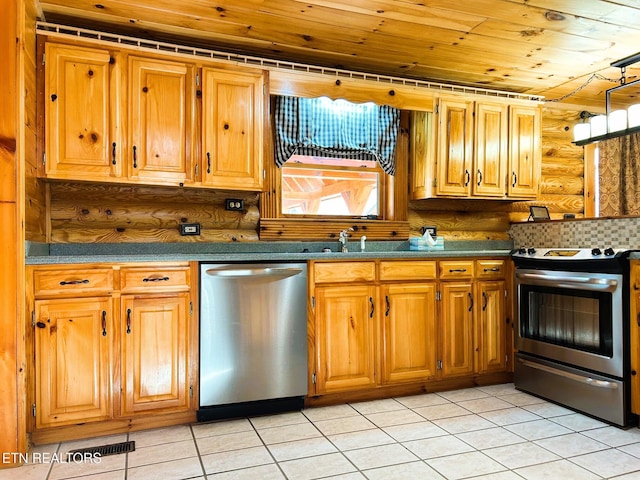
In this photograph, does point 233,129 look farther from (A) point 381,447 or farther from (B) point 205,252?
(A) point 381,447

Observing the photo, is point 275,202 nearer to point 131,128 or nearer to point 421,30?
point 131,128

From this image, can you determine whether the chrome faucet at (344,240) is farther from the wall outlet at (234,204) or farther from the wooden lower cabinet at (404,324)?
the wall outlet at (234,204)

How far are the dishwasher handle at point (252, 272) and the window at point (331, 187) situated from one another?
0.78 metres

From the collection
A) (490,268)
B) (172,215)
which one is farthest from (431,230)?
(172,215)

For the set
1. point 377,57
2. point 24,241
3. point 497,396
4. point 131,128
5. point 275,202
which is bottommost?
point 497,396

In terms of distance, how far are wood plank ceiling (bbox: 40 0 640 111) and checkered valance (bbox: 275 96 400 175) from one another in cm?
30

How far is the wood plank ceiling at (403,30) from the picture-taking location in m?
2.61

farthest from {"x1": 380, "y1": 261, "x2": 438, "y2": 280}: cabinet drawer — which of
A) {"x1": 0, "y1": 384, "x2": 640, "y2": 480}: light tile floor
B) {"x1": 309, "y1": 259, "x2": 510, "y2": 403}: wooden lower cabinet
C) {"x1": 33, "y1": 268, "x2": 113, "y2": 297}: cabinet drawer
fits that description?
{"x1": 33, "y1": 268, "x2": 113, "y2": 297}: cabinet drawer

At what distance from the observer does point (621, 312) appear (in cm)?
265

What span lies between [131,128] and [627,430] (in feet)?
10.8

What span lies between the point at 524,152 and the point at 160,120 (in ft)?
9.28

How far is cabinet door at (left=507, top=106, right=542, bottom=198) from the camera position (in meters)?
3.80

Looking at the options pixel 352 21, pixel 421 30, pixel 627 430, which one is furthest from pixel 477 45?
pixel 627 430

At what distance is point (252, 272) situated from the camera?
2736 millimetres
